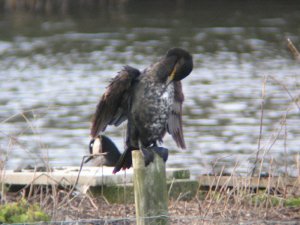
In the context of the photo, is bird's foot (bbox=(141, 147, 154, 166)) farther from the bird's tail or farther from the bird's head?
the bird's head

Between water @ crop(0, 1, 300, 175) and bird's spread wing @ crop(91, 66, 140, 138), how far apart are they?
0.90 m

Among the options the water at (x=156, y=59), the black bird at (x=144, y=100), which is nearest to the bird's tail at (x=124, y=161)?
the black bird at (x=144, y=100)

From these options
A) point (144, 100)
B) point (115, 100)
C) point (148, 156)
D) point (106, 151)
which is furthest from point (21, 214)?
point (106, 151)

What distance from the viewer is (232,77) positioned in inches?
754

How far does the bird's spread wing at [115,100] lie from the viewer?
21.0ft

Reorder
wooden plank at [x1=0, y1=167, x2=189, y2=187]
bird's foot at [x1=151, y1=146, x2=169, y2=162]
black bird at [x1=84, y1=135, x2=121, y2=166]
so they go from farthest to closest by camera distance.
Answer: black bird at [x1=84, y1=135, x2=121, y2=166], wooden plank at [x1=0, y1=167, x2=189, y2=187], bird's foot at [x1=151, y1=146, x2=169, y2=162]

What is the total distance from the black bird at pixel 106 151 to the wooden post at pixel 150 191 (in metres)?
3.77

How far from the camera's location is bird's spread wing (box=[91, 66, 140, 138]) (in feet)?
21.0

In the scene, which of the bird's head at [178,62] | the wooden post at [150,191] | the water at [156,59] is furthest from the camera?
the water at [156,59]

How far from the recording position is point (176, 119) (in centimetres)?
682

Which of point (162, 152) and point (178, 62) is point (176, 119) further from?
point (162, 152)

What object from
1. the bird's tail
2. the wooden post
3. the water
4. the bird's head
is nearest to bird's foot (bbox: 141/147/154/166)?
the wooden post

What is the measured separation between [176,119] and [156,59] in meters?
14.1

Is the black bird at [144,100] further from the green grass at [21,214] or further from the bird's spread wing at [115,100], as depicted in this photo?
the green grass at [21,214]
